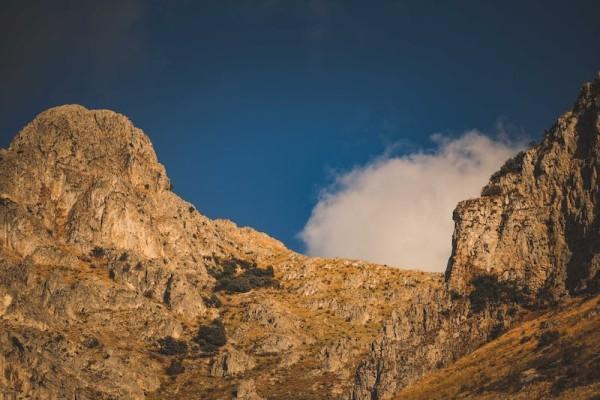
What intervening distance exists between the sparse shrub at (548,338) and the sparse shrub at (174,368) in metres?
97.5

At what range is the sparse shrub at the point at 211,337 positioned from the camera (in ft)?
558

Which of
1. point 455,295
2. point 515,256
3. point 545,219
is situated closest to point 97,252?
point 455,295

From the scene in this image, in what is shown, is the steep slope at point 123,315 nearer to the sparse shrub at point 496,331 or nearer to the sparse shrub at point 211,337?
the sparse shrub at point 211,337

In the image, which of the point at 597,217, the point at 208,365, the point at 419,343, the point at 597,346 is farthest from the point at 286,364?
the point at 597,346

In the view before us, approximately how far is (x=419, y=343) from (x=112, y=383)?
72226 mm

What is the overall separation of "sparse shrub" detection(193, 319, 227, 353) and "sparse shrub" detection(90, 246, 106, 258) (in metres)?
28.6

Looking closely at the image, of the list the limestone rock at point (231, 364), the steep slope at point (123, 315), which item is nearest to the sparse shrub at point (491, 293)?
the steep slope at point (123, 315)

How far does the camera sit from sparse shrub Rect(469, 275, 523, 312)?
8681 centimetres

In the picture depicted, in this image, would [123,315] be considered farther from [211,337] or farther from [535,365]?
[535,365]

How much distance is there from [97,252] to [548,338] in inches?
5232

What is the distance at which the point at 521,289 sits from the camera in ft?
287

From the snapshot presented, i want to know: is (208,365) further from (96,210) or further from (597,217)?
(597,217)

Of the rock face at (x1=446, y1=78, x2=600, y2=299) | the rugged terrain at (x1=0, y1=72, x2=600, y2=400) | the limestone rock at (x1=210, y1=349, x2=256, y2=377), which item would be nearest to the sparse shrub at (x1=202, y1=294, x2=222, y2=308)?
the rugged terrain at (x1=0, y1=72, x2=600, y2=400)

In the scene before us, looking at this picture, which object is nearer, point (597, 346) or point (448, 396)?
point (597, 346)
